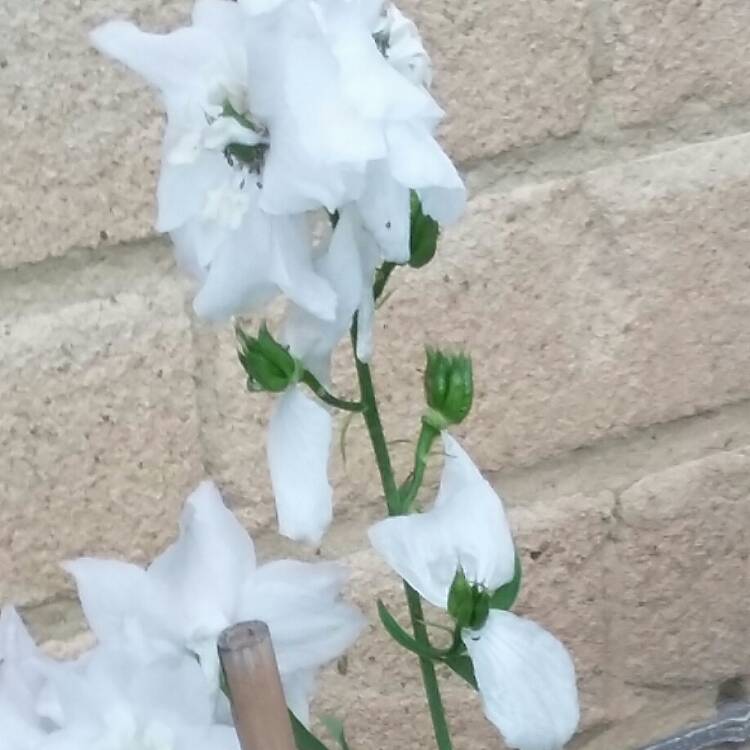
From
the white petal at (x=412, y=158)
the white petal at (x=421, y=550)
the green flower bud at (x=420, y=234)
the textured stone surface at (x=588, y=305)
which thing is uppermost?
the white petal at (x=412, y=158)

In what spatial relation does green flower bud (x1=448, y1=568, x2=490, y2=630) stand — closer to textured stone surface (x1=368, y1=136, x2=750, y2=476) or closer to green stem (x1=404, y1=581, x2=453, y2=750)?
green stem (x1=404, y1=581, x2=453, y2=750)

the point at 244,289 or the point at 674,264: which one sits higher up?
the point at 244,289

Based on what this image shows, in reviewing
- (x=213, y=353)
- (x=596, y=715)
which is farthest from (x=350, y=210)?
(x=596, y=715)

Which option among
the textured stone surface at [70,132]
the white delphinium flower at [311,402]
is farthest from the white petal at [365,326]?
the textured stone surface at [70,132]

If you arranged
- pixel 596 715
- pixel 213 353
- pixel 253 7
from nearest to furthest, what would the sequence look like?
1. pixel 253 7
2. pixel 213 353
3. pixel 596 715

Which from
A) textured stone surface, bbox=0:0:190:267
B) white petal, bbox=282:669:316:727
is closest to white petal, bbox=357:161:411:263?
white petal, bbox=282:669:316:727

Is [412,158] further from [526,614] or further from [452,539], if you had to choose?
[526,614]

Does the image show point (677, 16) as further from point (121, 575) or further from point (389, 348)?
point (121, 575)

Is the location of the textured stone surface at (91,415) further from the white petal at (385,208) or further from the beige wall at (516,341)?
the white petal at (385,208)
